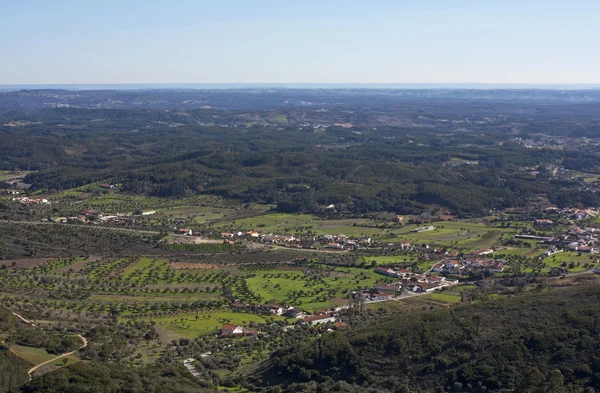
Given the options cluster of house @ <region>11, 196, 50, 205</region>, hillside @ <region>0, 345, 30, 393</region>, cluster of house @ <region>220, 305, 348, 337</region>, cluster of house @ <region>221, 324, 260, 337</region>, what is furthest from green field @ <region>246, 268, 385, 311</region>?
cluster of house @ <region>11, 196, 50, 205</region>

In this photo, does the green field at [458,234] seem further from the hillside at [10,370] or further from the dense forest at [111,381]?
the hillside at [10,370]

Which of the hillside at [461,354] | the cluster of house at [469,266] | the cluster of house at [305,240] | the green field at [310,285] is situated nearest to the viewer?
the hillside at [461,354]

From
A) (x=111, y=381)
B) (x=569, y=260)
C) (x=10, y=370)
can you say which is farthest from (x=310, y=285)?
(x=10, y=370)

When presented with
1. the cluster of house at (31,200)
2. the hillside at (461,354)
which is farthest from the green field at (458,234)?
the cluster of house at (31,200)

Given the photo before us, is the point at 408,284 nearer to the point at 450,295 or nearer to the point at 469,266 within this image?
the point at 450,295

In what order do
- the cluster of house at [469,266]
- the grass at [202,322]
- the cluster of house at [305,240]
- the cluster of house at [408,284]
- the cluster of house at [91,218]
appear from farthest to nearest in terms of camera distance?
the cluster of house at [91,218]
the cluster of house at [305,240]
the cluster of house at [469,266]
the cluster of house at [408,284]
the grass at [202,322]


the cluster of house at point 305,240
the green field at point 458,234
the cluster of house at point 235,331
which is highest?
the cluster of house at point 235,331

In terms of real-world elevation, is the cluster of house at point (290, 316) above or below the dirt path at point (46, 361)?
A: below
